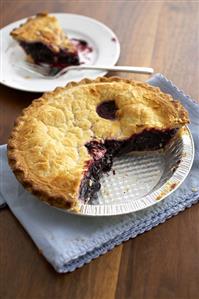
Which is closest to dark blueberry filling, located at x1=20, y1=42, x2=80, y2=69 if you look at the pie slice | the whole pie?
the pie slice

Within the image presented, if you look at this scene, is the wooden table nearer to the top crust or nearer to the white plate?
the white plate

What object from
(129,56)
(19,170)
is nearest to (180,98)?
(129,56)

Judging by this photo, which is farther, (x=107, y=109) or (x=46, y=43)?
(x=46, y=43)

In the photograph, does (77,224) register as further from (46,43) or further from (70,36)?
(70,36)

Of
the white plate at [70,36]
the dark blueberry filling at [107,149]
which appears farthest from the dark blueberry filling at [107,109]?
the white plate at [70,36]

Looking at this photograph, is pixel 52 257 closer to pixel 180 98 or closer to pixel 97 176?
pixel 97 176

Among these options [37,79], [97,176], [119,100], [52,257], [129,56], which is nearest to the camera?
[52,257]

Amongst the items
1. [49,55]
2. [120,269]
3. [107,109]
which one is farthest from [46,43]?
[120,269]
